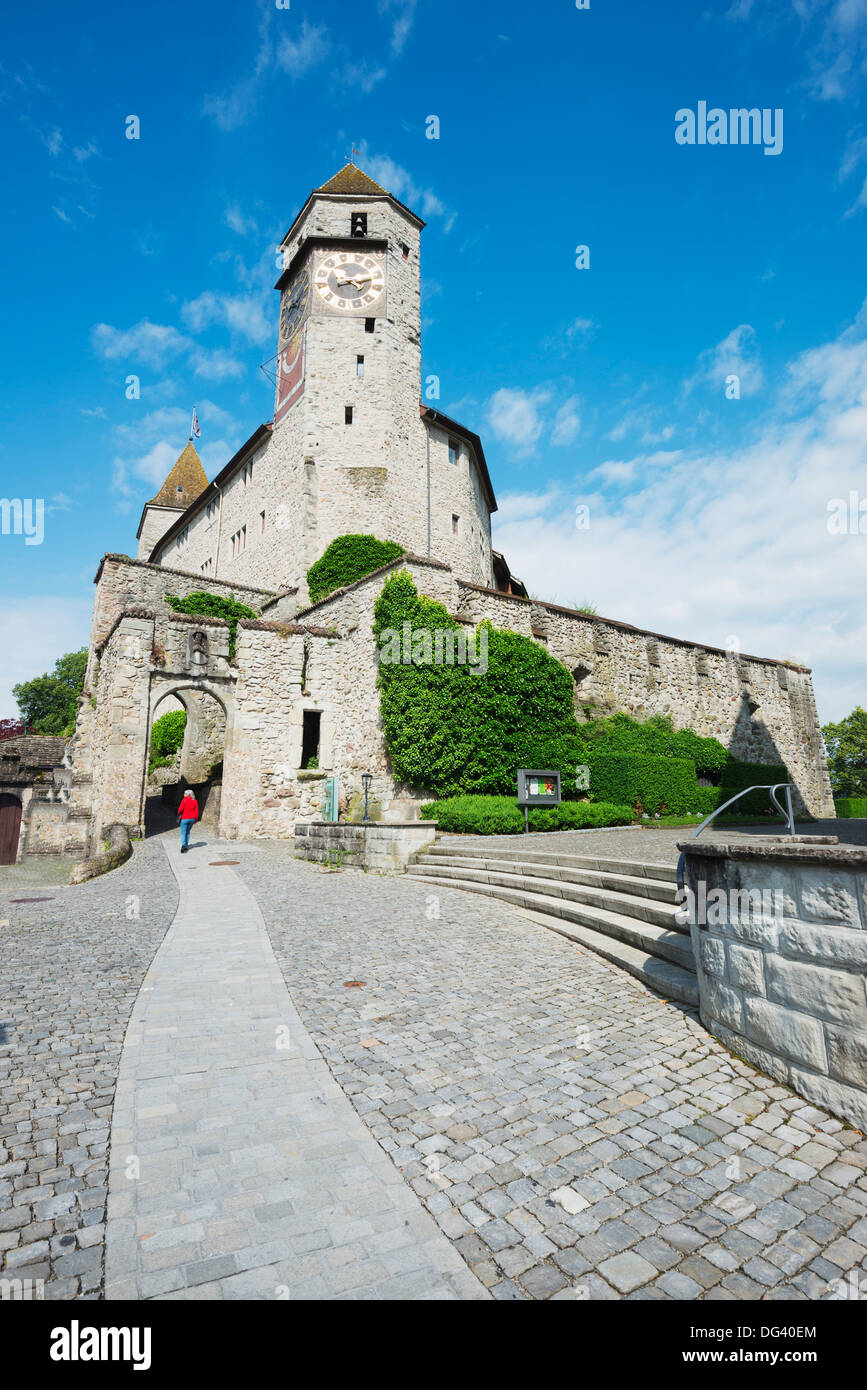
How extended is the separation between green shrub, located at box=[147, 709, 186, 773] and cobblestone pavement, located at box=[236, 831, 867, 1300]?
81.8 feet

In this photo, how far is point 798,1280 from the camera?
2055 millimetres

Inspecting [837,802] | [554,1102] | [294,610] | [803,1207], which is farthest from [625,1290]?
[837,802]

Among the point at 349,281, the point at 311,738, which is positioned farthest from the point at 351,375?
the point at 311,738

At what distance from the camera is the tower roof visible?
48.4 metres

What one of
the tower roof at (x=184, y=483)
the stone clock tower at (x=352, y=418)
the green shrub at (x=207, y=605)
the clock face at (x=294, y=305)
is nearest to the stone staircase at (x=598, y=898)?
the green shrub at (x=207, y=605)

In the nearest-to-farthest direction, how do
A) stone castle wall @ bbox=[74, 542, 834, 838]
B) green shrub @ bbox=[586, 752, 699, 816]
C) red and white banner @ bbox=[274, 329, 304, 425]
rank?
green shrub @ bbox=[586, 752, 699, 816], stone castle wall @ bbox=[74, 542, 834, 838], red and white banner @ bbox=[274, 329, 304, 425]

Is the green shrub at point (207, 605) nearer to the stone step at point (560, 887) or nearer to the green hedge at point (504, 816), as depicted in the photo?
the green hedge at point (504, 816)

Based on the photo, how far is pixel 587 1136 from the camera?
2.90 meters
